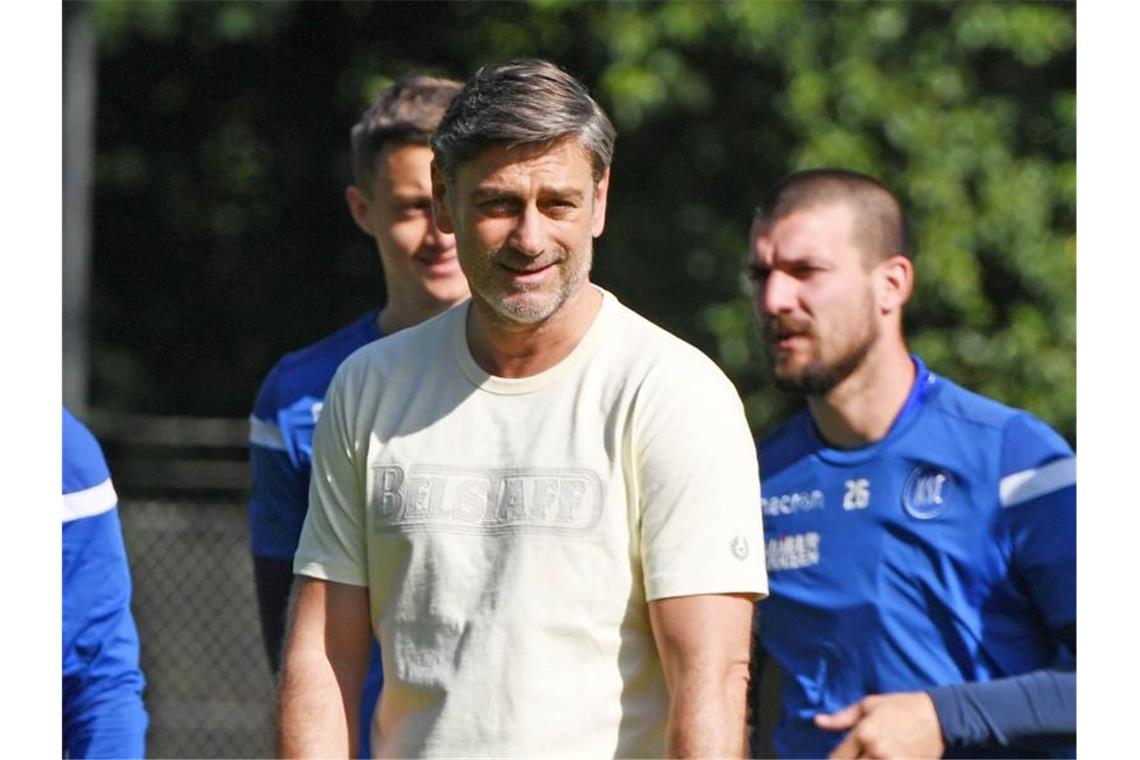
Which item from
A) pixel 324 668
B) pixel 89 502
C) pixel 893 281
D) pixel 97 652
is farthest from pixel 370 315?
pixel 324 668

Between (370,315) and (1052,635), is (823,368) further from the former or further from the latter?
(370,315)

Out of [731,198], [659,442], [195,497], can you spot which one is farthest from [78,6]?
[659,442]

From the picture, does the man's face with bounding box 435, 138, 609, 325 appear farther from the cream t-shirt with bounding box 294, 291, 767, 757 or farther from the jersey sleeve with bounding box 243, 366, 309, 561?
the jersey sleeve with bounding box 243, 366, 309, 561

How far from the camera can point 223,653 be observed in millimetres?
8969

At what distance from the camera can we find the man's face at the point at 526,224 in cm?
296

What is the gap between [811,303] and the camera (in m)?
4.46

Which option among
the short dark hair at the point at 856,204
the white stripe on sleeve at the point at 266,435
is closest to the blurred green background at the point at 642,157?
the short dark hair at the point at 856,204

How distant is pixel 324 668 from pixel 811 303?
180cm

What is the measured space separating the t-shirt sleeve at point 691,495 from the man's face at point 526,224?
23 centimetres

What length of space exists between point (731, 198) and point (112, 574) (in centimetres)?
830

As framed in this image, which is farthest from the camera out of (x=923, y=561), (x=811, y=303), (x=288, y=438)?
(x=811, y=303)

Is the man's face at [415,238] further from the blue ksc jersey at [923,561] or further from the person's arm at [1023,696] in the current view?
the person's arm at [1023,696]

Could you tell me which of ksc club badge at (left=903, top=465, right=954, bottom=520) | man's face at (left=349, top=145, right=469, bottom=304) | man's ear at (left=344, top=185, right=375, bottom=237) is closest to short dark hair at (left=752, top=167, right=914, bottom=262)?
ksc club badge at (left=903, top=465, right=954, bottom=520)

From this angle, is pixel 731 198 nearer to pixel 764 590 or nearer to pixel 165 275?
pixel 165 275
